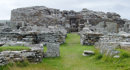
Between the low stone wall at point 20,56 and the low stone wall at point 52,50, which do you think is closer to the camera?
the low stone wall at point 20,56

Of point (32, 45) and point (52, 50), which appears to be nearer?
point (52, 50)

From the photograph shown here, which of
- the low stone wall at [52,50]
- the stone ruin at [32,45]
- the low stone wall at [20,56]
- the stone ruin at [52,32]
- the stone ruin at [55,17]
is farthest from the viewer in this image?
the stone ruin at [55,17]

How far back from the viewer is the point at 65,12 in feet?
124

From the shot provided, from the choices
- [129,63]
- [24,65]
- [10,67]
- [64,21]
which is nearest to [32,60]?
[24,65]

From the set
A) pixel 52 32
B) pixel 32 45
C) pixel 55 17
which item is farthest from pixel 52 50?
pixel 55 17

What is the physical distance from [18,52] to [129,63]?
4809mm

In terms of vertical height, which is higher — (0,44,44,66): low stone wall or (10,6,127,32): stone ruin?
(10,6,127,32): stone ruin

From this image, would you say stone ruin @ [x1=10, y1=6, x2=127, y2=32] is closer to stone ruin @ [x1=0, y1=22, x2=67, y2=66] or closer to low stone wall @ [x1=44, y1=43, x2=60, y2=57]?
stone ruin @ [x1=0, y1=22, x2=67, y2=66]

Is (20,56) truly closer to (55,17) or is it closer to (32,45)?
(32,45)

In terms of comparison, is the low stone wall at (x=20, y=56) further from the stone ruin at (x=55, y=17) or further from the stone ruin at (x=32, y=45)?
the stone ruin at (x=55, y=17)

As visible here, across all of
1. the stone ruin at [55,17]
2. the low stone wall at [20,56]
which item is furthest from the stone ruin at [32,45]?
the stone ruin at [55,17]

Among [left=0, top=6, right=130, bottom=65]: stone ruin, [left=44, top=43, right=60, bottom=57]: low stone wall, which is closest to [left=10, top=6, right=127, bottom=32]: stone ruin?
[left=0, top=6, right=130, bottom=65]: stone ruin

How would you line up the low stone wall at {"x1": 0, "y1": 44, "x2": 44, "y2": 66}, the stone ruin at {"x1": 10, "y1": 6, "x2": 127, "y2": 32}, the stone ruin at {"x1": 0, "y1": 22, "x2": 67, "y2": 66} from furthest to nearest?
the stone ruin at {"x1": 10, "y1": 6, "x2": 127, "y2": 32} → the stone ruin at {"x1": 0, "y1": 22, "x2": 67, "y2": 66} → the low stone wall at {"x1": 0, "y1": 44, "x2": 44, "y2": 66}

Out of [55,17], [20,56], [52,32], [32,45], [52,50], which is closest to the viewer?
[20,56]
